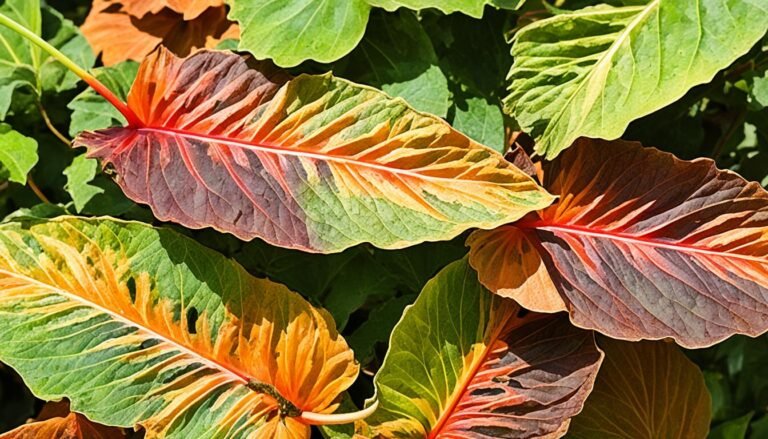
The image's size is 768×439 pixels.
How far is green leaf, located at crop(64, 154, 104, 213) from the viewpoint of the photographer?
0.96 meters

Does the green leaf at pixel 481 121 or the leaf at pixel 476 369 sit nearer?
the leaf at pixel 476 369

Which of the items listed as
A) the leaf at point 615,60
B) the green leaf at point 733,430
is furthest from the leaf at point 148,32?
the green leaf at point 733,430

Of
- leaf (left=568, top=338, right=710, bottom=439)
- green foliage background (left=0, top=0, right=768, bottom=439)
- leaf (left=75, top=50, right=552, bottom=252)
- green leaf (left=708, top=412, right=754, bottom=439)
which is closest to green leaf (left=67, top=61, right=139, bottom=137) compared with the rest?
green foliage background (left=0, top=0, right=768, bottom=439)

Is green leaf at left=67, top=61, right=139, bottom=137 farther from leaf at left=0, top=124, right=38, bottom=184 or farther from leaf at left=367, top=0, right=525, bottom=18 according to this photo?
leaf at left=367, top=0, right=525, bottom=18

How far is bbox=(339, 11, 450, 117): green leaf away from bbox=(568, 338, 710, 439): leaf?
31cm

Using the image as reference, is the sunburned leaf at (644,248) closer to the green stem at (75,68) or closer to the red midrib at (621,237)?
the red midrib at (621,237)

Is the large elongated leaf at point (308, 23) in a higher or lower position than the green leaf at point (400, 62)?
higher

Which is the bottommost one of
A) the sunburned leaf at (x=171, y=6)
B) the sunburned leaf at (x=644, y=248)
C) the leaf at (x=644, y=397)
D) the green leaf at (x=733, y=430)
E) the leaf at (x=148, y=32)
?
the green leaf at (x=733, y=430)

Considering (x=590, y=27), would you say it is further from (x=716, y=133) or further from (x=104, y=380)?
(x=104, y=380)

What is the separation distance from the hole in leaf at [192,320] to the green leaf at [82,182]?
198mm

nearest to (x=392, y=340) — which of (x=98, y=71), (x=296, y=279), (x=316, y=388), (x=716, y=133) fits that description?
(x=316, y=388)

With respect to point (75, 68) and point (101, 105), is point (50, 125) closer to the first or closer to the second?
point (101, 105)

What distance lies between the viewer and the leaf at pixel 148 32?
106 centimetres

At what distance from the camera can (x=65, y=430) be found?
0.87 metres
